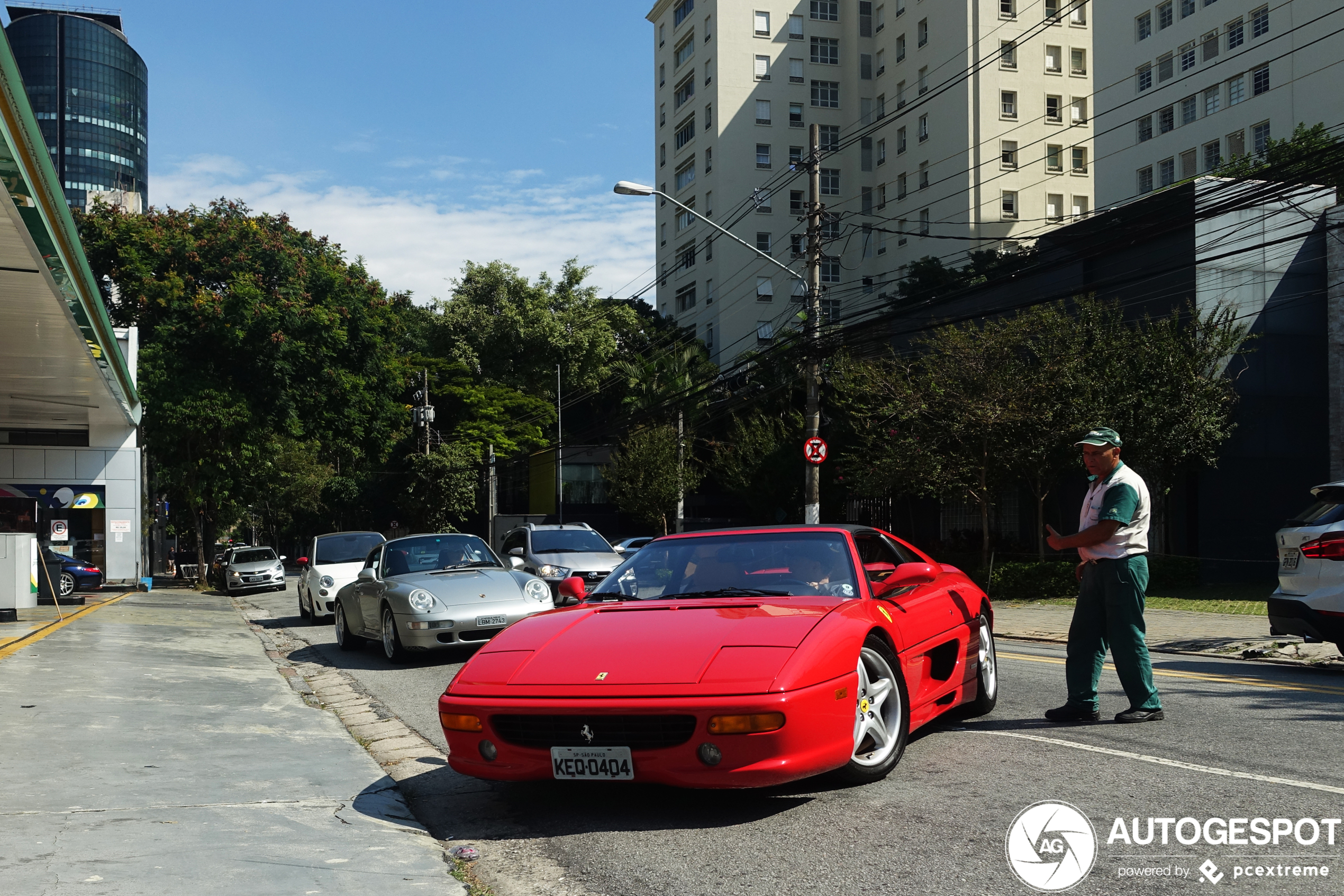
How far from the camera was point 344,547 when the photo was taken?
19125 millimetres

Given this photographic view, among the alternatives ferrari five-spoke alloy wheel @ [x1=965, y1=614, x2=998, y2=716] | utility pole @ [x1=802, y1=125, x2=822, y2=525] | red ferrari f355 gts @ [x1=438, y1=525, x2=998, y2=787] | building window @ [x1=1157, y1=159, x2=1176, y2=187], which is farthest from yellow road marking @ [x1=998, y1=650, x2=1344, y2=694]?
building window @ [x1=1157, y1=159, x2=1176, y2=187]

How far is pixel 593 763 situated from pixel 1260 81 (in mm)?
53215

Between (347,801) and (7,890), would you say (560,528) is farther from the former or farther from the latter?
(7,890)

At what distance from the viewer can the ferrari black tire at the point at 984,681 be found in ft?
22.5

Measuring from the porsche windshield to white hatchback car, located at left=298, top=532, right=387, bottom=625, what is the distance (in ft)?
16.9

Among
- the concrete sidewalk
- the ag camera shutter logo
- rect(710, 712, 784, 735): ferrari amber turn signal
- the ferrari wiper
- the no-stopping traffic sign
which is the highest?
the no-stopping traffic sign

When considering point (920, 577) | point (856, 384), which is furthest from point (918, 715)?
point (856, 384)

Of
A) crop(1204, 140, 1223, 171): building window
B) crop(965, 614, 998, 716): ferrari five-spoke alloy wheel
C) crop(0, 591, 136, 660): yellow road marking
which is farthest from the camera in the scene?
crop(1204, 140, 1223, 171): building window

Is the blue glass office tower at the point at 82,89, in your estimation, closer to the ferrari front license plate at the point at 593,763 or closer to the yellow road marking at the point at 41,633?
the yellow road marking at the point at 41,633

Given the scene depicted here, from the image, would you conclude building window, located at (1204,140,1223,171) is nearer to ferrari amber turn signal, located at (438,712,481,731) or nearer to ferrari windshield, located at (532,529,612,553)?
ferrari windshield, located at (532,529,612,553)

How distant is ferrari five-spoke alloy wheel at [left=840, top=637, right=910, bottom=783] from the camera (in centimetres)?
499

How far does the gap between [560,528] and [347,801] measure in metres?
12.9

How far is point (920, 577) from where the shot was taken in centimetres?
566

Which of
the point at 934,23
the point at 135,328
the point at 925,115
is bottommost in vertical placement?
the point at 135,328
